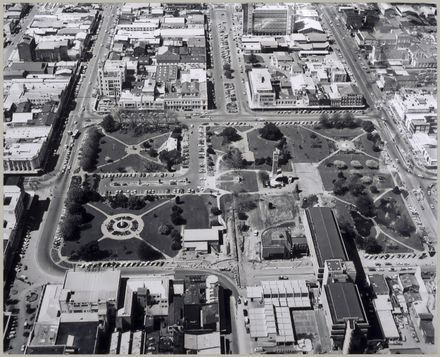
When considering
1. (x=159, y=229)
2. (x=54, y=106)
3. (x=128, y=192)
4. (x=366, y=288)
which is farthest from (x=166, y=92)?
(x=366, y=288)

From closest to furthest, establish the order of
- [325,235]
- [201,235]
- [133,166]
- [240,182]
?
[325,235]
[201,235]
[240,182]
[133,166]

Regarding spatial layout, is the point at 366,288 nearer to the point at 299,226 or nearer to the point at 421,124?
the point at 299,226

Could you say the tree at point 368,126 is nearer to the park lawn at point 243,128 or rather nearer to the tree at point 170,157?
the park lawn at point 243,128

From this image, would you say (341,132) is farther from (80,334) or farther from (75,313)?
(80,334)

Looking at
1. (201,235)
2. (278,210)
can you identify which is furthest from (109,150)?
(278,210)

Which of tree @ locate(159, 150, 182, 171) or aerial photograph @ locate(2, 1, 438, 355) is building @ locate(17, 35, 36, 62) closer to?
aerial photograph @ locate(2, 1, 438, 355)

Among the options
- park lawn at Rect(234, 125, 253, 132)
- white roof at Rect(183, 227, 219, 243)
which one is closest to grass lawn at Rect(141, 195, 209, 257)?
white roof at Rect(183, 227, 219, 243)
